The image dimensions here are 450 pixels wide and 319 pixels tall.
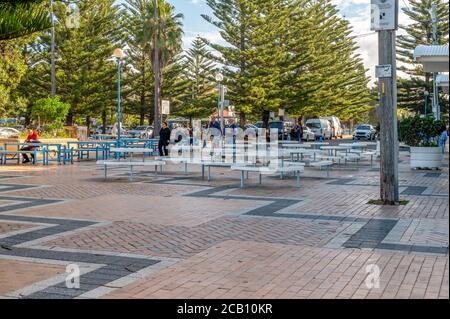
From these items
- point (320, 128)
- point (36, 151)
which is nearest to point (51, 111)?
point (36, 151)

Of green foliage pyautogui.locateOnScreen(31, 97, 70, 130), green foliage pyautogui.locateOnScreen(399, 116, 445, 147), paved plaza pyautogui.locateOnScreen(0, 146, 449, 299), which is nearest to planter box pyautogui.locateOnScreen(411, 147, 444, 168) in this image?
green foliage pyautogui.locateOnScreen(399, 116, 445, 147)

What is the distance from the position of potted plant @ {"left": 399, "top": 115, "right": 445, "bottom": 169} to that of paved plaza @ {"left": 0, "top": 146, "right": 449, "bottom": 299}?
15.1 feet

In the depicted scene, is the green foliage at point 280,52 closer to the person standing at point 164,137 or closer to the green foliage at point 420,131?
the person standing at point 164,137

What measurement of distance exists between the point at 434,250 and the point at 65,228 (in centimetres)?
473

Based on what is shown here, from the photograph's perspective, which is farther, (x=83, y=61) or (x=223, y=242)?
(x=83, y=61)

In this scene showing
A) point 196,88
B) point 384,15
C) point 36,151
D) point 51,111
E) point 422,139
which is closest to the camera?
point 384,15

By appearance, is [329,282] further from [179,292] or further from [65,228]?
[65,228]

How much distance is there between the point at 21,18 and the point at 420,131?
488 inches

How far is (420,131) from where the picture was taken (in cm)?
1691

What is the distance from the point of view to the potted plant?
1694 centimetres

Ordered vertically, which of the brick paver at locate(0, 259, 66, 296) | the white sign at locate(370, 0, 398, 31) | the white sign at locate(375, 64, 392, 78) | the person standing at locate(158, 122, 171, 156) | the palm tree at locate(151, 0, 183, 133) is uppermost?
the palm tree at locate(151, 0, 183, 133)

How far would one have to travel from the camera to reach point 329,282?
5.05 meters

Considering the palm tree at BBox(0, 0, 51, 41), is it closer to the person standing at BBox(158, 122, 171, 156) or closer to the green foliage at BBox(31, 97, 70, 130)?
the person standing at BBox(158, 122, 171, 156)

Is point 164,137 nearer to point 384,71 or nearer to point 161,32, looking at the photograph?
point 384,71
